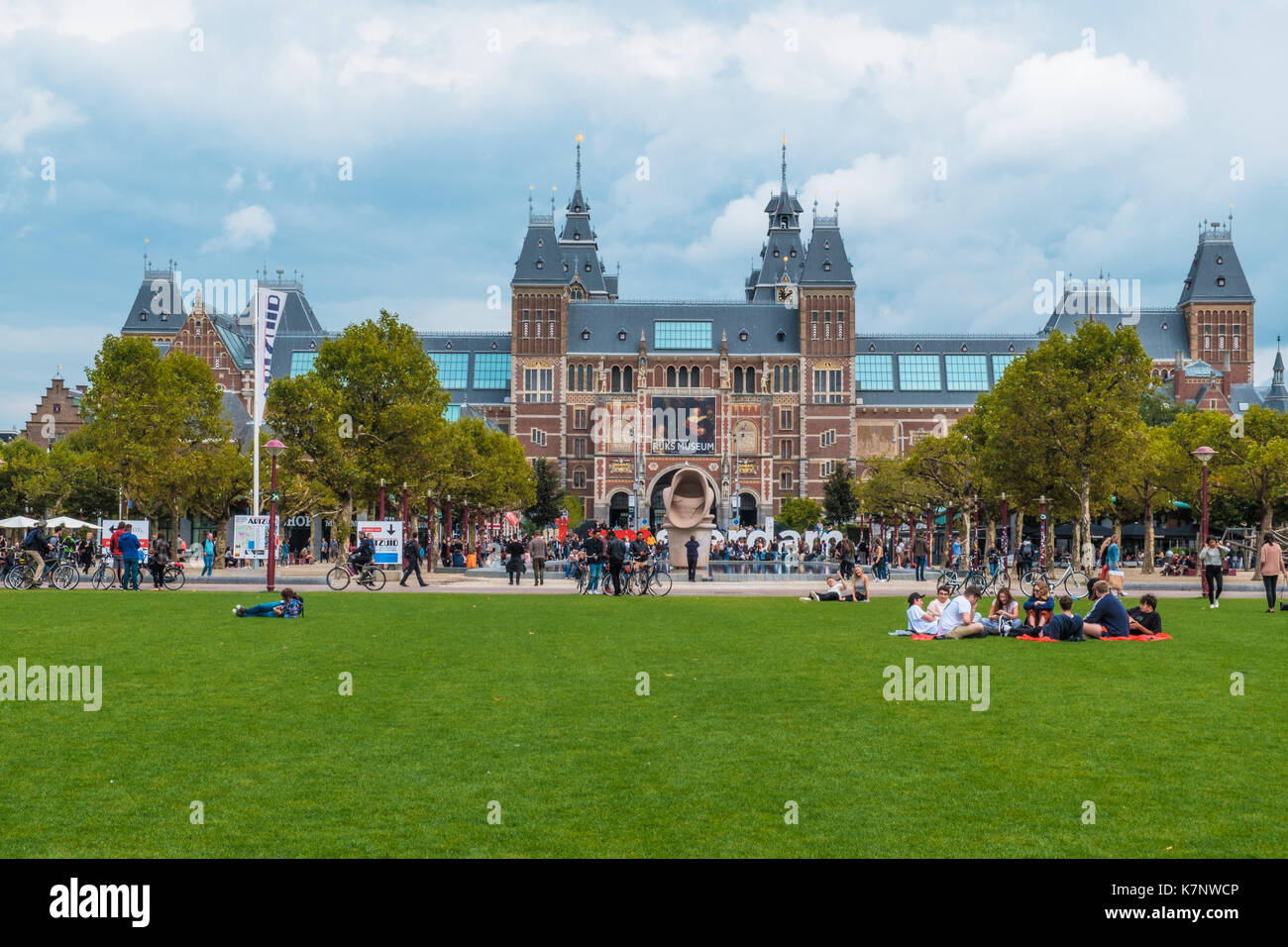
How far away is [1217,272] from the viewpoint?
103 m

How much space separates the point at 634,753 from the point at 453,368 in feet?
344

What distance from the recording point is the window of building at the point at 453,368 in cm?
11000

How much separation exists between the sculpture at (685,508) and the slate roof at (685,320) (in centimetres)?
5925

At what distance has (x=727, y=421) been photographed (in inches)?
4013

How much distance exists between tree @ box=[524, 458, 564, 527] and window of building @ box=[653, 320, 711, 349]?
1971 centimetres

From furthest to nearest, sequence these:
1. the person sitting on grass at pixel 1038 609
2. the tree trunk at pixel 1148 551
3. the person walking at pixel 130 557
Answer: the tree trunk at pixel 1148 551 → the person walking at pixel 130 557 → the person sitting on grass at pixel 1038 609

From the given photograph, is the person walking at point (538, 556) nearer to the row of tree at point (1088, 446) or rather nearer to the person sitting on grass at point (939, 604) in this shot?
the row of tree at point (1088, 446)

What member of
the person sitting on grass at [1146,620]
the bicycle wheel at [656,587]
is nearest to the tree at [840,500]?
the bicycle wheel at [656,587]

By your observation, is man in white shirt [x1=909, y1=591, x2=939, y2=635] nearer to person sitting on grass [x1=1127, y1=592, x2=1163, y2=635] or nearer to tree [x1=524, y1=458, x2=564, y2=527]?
person sitting on grass [x1=1127, y1=592, x2=1163, y2=635]

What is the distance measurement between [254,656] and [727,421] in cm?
8854

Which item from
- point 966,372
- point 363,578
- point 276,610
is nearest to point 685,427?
point 966,372

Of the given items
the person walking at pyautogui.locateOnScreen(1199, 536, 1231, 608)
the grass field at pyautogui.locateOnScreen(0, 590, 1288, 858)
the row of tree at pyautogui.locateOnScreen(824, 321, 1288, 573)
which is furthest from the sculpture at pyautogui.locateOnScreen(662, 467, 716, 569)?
the grass field at pyautogui.locateOnScreen(0, 590, 1288, 858)
